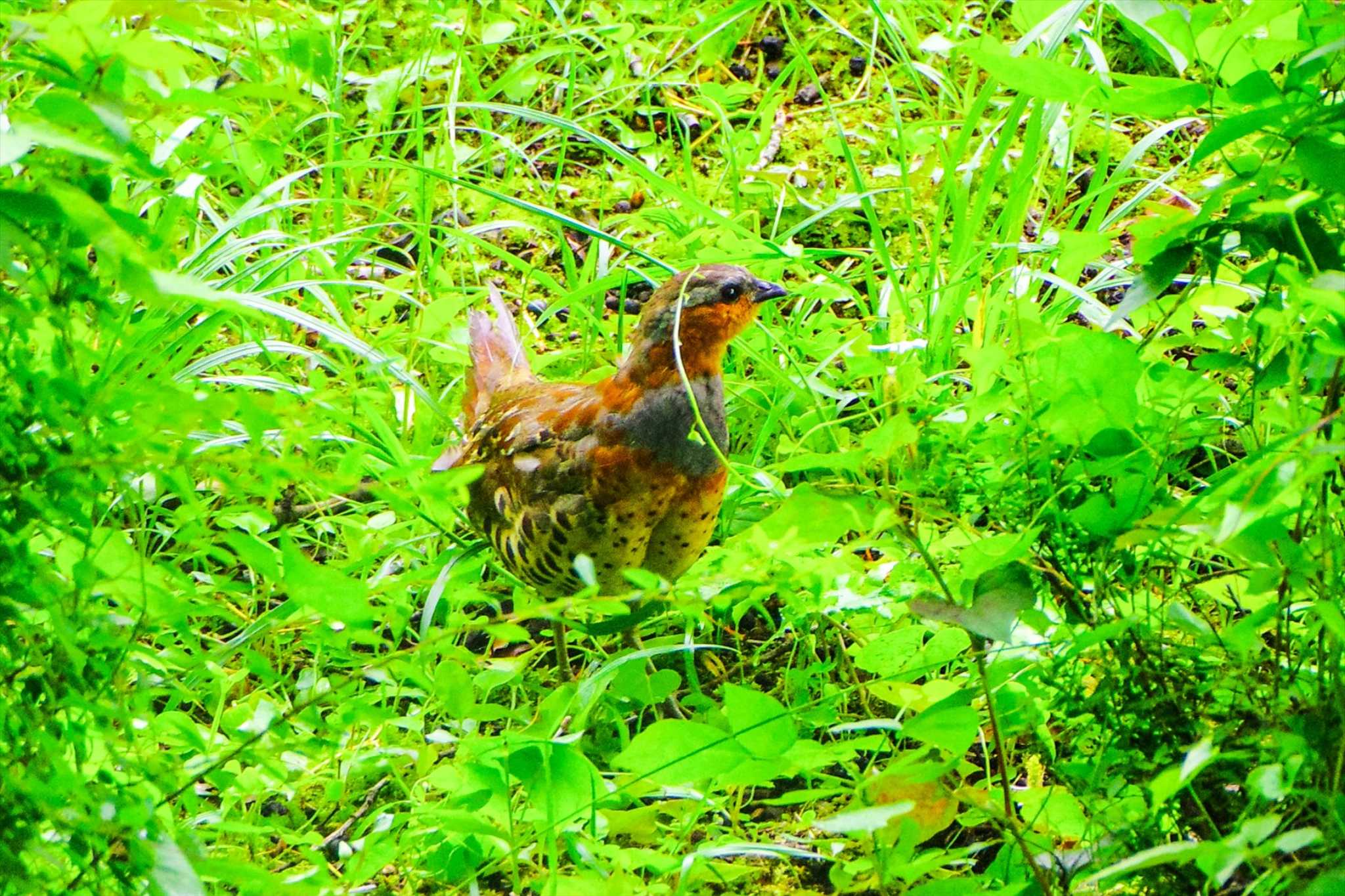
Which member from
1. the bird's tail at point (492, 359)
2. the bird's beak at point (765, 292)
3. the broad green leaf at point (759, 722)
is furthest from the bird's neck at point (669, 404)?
the broad green leaf at point (759, 722)

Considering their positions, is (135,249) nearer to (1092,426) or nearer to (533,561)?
(1092,426)

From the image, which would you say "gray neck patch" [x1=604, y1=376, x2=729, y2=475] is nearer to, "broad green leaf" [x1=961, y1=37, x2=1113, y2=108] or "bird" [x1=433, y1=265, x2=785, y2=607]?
"bird" [x1=433, y1=265, x2=785, y2=607]

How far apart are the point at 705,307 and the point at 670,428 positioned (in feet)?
0.91

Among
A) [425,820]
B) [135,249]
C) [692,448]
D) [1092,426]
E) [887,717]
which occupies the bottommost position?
[887,717]

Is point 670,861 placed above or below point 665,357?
below

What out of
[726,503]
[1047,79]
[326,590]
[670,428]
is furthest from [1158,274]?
[726,503]

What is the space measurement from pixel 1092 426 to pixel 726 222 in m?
1.58

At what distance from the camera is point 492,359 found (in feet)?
10.8

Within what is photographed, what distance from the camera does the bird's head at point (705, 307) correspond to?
2.70m

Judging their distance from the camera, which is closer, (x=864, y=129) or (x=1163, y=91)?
(x=1163, y=91)

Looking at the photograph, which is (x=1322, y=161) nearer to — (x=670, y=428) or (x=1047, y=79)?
(x=1047, y=79)

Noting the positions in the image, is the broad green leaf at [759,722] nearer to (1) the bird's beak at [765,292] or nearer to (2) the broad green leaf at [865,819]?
(2) the broad green leaf at [865,819]

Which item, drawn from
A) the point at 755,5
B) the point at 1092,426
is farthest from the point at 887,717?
the point at 755,5

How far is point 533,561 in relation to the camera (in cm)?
273
